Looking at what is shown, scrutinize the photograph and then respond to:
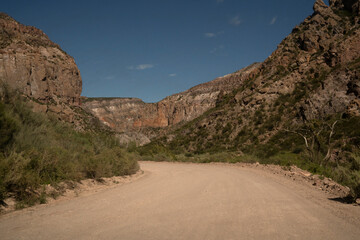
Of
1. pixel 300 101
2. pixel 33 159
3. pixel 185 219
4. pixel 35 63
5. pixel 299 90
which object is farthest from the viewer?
pixel 35 63

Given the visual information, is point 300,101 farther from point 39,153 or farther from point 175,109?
point 175,109

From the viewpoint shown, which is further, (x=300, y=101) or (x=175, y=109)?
(x=175, y=109)

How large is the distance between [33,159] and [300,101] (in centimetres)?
3800

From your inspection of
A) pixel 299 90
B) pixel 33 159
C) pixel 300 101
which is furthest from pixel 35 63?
pixel 33 159

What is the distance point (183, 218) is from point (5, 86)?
873cm

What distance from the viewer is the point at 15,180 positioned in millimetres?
5629

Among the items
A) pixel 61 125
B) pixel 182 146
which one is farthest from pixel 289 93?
pixel 61 125

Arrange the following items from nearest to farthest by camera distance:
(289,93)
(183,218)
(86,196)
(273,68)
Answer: (183,218), (86,196), (289,93), (273,68)

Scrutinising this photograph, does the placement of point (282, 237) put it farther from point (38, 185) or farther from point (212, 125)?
point (212, 125)

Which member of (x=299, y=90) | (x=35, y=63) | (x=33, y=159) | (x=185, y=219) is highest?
(x=35, y=63)

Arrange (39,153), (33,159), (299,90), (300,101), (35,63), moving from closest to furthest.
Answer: (33,159), (39,153), (300,101), (299,90), (35,63)

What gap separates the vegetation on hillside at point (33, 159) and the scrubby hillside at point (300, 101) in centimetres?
1499

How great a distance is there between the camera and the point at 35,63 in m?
81.2

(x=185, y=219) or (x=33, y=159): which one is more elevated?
(x=33, y=159)
